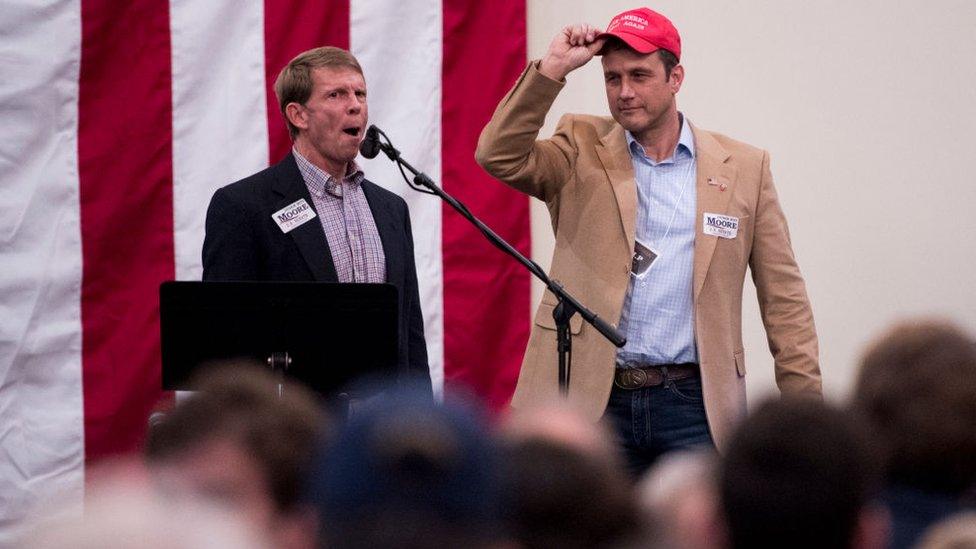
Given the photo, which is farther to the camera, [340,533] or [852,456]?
[852,456]

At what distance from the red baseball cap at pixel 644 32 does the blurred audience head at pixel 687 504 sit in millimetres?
2161

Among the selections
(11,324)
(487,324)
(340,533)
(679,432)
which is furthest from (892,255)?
(340,533)

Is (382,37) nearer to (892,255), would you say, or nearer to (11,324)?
(11,324)

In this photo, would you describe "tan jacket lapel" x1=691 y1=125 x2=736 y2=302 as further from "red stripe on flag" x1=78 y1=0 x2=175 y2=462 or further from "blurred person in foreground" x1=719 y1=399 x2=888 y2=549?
"blurred person in foreground" x1=719 y1=399 x2=888 y2=549

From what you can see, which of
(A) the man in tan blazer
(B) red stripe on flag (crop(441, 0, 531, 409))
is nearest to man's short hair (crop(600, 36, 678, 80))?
(A) the man in tan blazer

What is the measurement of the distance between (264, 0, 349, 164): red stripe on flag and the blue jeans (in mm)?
1730

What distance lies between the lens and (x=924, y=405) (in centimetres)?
159

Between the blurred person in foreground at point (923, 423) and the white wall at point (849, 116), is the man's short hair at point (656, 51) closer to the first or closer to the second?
the white wall at point (849, 116)

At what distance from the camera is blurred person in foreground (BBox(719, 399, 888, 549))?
1121 millimetres

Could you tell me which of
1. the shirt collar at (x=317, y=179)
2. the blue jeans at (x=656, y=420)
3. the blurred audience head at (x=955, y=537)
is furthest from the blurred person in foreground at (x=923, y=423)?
the shirt collar at (x=317, y=179)

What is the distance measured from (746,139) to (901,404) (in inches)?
127

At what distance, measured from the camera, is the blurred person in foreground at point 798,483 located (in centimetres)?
112

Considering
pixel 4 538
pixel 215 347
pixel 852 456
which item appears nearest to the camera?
pixel 852 456

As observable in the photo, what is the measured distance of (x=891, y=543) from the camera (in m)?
1.44
